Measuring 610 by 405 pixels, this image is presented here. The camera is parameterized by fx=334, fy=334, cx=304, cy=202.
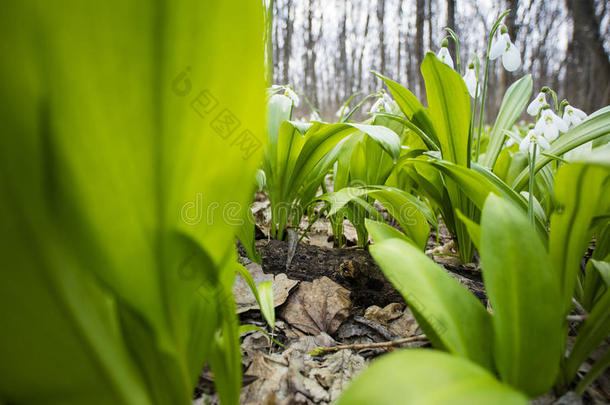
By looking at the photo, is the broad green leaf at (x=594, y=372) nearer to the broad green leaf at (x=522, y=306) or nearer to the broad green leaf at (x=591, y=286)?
the broad green leaf at (x=522, y=306)

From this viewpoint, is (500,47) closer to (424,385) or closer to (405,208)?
(405,208)

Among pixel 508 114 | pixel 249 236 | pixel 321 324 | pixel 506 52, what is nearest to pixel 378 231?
pixel 321 324

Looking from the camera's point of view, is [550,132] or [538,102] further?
[538,102]

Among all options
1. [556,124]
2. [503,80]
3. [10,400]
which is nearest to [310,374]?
[10,400]

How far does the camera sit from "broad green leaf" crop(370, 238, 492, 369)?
47 cm

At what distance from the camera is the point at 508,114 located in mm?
1414

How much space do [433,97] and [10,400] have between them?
118 centimetres

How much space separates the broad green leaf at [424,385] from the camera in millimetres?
281

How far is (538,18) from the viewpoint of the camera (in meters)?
12.2

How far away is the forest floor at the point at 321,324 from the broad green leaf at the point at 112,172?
0.26 m

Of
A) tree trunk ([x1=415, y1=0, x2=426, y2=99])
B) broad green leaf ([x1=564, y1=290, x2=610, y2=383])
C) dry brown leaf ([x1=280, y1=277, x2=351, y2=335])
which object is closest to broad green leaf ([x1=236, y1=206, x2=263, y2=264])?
dry brown leaf ([x1=280, y1=277, x2=351, y2=335])

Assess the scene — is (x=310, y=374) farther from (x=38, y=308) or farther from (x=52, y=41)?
(x=52, y=41)

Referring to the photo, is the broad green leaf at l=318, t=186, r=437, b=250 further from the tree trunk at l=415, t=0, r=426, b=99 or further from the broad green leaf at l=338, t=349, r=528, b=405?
the tree trunk at l=415, t=0, r=426, b=99

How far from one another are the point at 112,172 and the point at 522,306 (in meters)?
0.51
